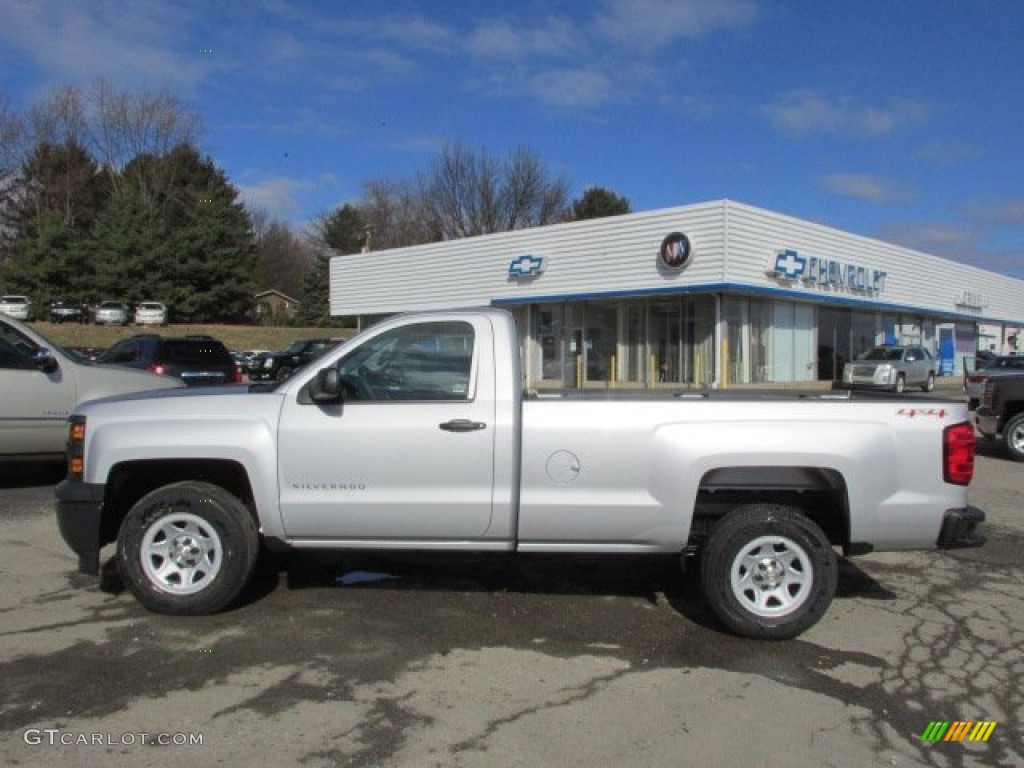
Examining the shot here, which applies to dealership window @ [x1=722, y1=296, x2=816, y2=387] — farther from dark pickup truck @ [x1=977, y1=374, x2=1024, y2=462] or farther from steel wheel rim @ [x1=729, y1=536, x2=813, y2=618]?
steel wheel rim @ [x1=729, y1=536, x2=813, y2=618]

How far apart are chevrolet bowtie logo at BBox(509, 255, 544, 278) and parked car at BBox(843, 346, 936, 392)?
11056 millimetres

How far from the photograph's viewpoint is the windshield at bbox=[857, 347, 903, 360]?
29.0 m

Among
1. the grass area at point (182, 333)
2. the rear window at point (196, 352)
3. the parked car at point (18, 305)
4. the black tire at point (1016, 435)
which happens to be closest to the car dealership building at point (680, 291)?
the rear window at point (196, 352)

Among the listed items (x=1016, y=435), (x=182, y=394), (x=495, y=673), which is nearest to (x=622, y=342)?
(x=1016, y=435)

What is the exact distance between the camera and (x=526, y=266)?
97.8ft

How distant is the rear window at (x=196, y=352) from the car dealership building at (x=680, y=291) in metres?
8.87

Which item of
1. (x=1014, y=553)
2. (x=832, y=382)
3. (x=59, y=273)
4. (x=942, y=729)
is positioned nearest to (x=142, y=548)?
(x=942, y=729)

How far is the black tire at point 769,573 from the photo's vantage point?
4.87 metres

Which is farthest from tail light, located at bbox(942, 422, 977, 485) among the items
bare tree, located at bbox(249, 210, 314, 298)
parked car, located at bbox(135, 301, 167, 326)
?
bare tree, located at bbox(249, 210, 314, 298)

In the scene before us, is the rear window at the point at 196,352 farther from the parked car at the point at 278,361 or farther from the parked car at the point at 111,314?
the parked car at the point at 111,314

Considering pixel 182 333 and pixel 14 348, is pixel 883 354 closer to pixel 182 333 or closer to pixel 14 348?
pixel 14 348

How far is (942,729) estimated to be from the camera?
3.85m

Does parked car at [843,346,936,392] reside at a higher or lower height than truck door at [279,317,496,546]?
higher

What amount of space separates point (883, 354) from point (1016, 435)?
662 inches
